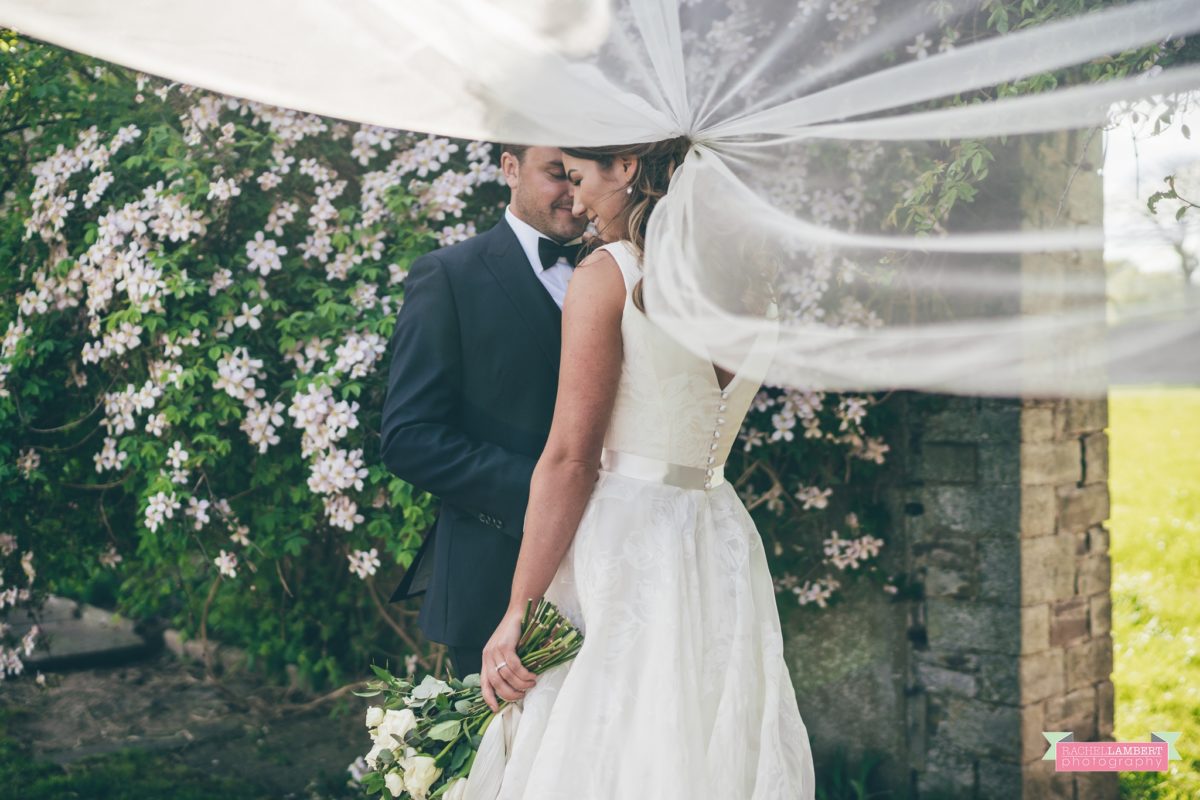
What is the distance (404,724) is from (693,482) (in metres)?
0.72

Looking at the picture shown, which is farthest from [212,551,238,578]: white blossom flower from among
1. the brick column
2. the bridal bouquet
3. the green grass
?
the green grass

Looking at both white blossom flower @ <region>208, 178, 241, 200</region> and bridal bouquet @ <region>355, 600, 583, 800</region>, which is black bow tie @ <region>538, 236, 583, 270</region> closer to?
bridal bouquet @ <region>355, 600, 583, 800</region>

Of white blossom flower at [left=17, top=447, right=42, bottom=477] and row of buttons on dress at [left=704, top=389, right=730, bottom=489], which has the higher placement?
row of buttons on dress at [left=704, top=389, right=730, bottom=489]

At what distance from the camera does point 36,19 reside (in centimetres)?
172

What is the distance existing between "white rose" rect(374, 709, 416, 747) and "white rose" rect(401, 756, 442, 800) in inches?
2.3

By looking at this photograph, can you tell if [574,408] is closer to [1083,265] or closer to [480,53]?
[480,53]

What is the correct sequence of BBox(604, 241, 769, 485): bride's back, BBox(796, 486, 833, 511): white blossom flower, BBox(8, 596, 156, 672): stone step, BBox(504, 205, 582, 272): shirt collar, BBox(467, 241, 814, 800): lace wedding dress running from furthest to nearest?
BBox(8, 596, 156, 672): stone step < BBox(796, 486, 833, 511): white blossom flower < BBox(504, 205, 582, 272): shirt collar < BBox(604, 241, 769, 485): bride's back < BBox(467, 241, 814, 800): lace wedding dress

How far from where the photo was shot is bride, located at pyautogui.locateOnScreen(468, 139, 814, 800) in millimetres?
1774

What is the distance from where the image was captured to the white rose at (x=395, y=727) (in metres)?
1.94

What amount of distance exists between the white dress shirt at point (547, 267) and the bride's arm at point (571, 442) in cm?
54

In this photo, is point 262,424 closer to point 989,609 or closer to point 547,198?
point 547,198

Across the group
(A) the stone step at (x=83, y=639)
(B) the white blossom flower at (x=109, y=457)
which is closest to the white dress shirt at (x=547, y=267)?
(B) the white blossom flower at (x=109, y=457)

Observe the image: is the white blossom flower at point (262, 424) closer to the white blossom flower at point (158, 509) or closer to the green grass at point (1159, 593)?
the white blossom flower at point (158, 509)

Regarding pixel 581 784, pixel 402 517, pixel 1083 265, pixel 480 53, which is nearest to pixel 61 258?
pixel 402 517
